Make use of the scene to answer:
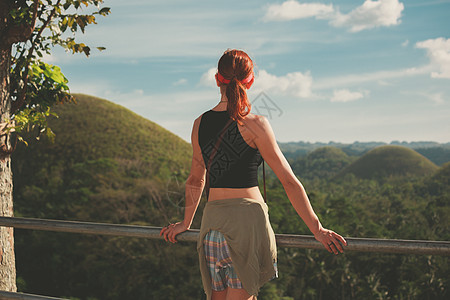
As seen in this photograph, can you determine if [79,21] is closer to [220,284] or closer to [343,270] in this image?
[220,284]

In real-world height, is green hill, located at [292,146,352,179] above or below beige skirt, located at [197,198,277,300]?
below

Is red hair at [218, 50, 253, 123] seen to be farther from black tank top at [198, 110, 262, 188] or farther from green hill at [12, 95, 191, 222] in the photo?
green hill at [12, 95, 191, 222]

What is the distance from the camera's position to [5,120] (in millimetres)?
3344

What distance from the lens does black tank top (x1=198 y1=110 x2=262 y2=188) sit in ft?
5.74

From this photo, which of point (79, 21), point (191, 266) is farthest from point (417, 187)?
point (79, 21)

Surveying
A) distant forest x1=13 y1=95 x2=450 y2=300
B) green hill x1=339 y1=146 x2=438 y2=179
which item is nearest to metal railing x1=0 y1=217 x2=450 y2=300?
distant forest x1=13 y1=95 x2=450 y2=300

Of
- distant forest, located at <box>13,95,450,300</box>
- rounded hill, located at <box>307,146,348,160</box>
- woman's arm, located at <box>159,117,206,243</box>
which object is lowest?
distant forest, located at <box>13,95,450,300</box>

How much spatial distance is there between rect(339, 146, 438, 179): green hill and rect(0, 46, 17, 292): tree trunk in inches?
3953

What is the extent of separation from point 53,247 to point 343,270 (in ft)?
58.1

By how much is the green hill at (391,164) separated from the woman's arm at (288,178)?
10107 cm

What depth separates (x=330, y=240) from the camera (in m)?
1.79

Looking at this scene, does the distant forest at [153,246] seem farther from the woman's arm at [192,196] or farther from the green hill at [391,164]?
the green hill at [391,164]

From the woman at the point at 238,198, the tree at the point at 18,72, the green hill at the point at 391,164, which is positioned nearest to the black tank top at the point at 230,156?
the woman at the point at 238,198

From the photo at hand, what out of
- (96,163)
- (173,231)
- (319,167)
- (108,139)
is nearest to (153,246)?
(96,163)
